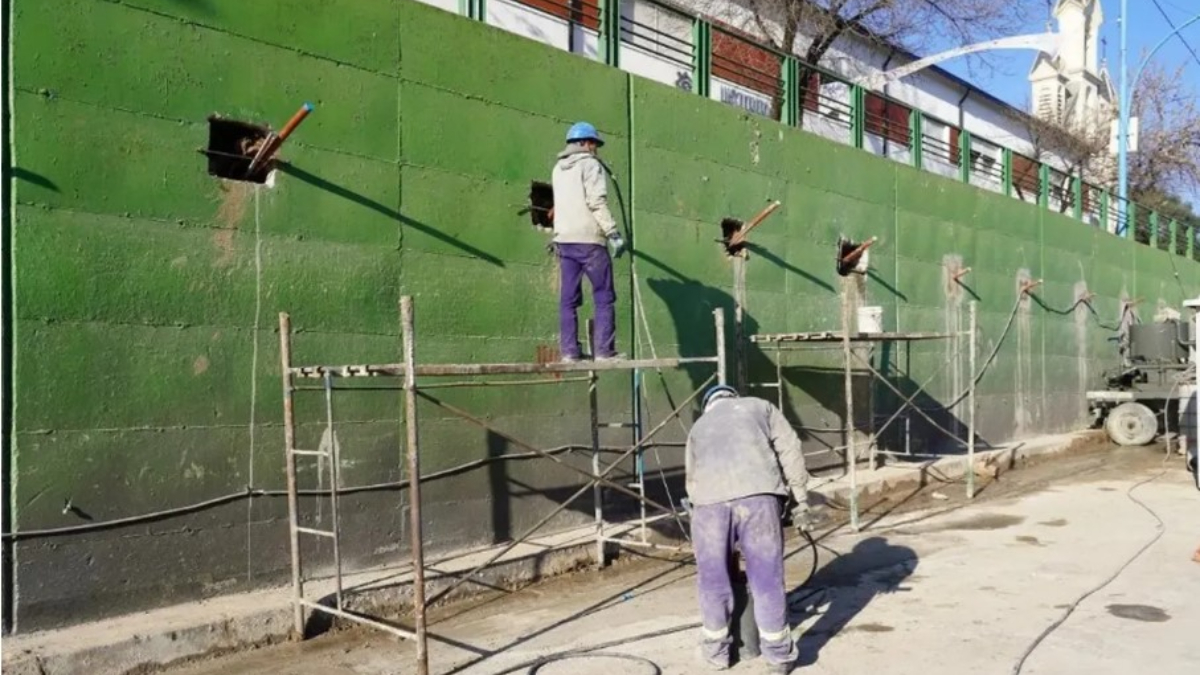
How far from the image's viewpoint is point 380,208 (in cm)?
731

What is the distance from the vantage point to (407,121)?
7527mm

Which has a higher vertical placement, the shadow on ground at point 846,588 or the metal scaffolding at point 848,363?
the metal scaffolding at point 848,363

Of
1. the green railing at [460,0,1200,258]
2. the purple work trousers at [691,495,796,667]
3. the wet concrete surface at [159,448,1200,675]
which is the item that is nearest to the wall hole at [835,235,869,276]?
the green railing at [460,0,1200,258]

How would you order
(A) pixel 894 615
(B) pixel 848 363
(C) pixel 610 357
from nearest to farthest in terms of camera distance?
(A) pixel 894 615 → (C) pixel 610 357 → (B) pixel 848 363

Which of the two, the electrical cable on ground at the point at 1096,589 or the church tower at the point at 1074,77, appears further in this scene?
the church tower at the point at 1074,77

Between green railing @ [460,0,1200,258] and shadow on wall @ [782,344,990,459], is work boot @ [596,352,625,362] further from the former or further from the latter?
shadow on wall @ [782,344,990,459]

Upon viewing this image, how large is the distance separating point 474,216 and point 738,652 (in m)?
3.93

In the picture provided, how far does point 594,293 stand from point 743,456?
2.23 metres

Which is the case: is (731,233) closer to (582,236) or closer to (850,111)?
(582,236)

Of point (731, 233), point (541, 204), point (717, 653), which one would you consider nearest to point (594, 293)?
point (541, 204)

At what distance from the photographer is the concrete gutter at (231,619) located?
531cm

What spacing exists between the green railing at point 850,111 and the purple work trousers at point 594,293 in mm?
2460

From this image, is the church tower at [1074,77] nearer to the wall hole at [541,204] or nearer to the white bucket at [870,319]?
the white bucket at [870,319]

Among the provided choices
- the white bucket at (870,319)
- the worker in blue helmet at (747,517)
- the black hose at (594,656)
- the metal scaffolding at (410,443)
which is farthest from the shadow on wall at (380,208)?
the white bucket at (870,319)
